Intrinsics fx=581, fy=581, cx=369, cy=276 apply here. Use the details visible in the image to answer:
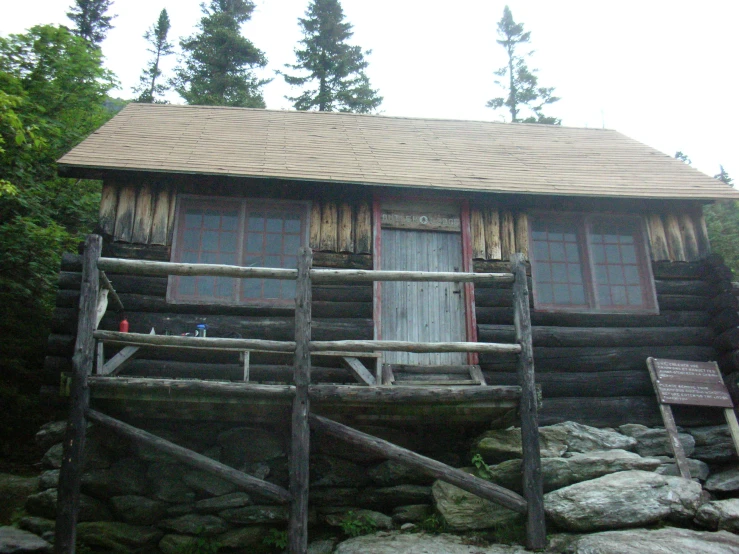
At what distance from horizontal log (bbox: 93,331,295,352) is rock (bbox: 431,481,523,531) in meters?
2.50

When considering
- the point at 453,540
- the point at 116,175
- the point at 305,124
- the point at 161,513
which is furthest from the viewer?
the point at 305,124

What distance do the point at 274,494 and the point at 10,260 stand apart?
849 cm

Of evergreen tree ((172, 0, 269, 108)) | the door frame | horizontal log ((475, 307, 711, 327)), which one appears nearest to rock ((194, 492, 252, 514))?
the door frame

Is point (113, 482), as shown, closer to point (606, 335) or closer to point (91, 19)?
point (606, 335)

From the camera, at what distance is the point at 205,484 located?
6758mm

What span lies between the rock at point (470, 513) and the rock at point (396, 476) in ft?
1.62

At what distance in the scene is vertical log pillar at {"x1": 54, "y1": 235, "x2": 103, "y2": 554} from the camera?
5.42 metres

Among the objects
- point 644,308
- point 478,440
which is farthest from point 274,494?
point 644,308

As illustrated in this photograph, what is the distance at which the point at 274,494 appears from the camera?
5648 millimetres

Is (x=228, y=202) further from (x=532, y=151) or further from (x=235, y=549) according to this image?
(x=532, y=151)

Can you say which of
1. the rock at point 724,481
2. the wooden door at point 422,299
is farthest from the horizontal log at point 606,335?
the rock at point 724,481

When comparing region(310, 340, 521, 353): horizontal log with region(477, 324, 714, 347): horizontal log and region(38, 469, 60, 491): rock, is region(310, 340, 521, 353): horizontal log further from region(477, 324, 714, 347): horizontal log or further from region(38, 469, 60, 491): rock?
region(38, 469, 60, 491): rock

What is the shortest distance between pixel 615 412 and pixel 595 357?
2.60 ft

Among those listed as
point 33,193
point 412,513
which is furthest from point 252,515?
point 33,193
